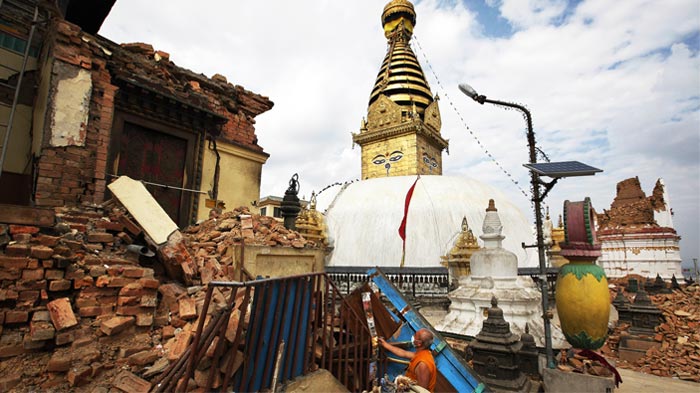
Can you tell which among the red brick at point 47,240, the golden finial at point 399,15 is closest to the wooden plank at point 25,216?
the red brick at point 47,240

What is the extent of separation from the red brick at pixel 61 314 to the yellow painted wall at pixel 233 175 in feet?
14.0

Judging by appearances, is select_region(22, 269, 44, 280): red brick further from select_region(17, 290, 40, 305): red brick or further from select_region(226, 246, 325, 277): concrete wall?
select_region(226, 246, 325, 277): concrete wall

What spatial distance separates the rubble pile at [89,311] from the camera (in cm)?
356

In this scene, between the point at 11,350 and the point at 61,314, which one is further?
the point at 61,314

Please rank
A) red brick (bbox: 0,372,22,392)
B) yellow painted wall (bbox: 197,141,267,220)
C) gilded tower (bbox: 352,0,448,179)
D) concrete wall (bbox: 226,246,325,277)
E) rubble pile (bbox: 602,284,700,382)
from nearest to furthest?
red brick (bbox: 0,372,22,392), concrete wall (bbox: 226,246,325,277), rubble pile (bbox: 602,284,700,382), yellow painted wall (bbox: 197,141,267,220), gilded tower (bbox: 352,0,448,179)

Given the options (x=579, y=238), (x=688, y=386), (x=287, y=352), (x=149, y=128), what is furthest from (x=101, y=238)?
(x=688, y=386)

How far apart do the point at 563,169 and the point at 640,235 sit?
26675 mm

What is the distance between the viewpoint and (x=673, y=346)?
791 centimetres

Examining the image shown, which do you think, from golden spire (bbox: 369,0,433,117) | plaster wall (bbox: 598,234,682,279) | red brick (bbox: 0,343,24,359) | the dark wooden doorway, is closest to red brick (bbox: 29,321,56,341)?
red brick (bbox: 0,343,24,359)

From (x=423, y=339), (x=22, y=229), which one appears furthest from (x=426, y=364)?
(x=22, y=229)

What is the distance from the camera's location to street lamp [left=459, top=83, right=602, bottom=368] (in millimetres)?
4863

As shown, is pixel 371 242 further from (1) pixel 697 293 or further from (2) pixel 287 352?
(2) pixel 287 352

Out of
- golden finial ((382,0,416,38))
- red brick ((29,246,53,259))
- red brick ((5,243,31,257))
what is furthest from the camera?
golden finial ((382,0,416,38))

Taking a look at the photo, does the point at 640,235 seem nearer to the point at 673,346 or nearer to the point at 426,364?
the point at 673,346
